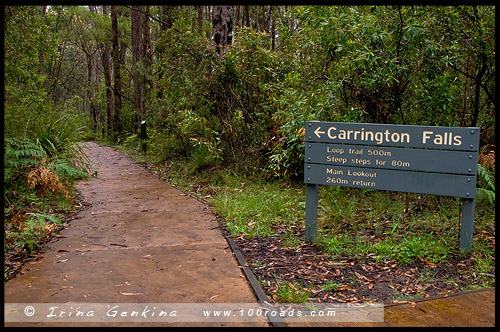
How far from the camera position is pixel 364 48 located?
6.12m

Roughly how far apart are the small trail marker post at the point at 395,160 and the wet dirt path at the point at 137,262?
56.1 inches

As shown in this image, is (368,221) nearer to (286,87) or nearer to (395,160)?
(395,160)

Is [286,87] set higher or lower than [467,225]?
higher

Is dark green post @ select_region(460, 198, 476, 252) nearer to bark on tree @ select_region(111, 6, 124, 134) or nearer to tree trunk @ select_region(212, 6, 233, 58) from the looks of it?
tree trunk @ select_region(212, 6, 233, 58)

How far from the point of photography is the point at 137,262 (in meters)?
4.54

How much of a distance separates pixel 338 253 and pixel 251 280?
1190 millimetres

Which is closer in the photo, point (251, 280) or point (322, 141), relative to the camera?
point (251, 280)

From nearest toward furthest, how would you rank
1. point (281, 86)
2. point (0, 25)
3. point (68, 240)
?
point (0, 25), point (68, 240), point (281, 86)

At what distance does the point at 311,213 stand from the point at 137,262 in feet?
6.73

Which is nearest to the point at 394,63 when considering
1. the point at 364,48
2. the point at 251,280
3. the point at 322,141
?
the point at 364,48

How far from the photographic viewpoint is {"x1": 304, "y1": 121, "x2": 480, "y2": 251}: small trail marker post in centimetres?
445

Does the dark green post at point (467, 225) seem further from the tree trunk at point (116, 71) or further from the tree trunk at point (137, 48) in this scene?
the tree trunk at point (116, 71)

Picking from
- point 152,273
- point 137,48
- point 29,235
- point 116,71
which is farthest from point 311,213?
point 116,71
